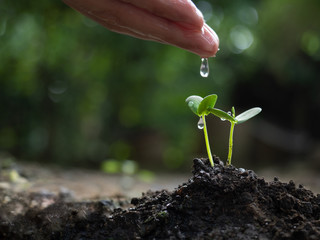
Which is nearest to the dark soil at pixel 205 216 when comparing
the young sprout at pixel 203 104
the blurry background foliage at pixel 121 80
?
the young sprout at pixel 203 104

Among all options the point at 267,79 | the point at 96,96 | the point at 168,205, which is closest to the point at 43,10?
the point at 96,96

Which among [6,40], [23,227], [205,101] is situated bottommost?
[23,227]

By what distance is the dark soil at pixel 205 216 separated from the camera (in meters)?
0.98

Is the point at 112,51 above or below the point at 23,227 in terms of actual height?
above

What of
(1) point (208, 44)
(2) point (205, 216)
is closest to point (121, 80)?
(1) point (208, 44)

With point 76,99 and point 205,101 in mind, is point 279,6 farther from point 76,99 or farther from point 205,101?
point 205,101

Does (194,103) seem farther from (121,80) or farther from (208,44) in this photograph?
(121,80)

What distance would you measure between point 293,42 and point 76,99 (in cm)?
359

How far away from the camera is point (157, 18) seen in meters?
1.19

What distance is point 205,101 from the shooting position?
1.14 metres

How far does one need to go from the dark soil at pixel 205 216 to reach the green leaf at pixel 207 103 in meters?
0.15

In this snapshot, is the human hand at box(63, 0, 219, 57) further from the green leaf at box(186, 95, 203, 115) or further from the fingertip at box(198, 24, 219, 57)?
the green leaf at box(186, 95, 203, 115)

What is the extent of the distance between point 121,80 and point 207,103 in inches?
197

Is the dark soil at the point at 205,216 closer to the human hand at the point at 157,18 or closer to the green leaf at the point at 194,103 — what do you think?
the green leaf at the point at 194,103
